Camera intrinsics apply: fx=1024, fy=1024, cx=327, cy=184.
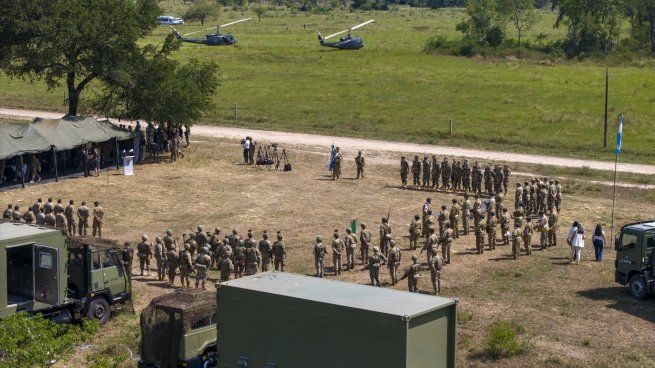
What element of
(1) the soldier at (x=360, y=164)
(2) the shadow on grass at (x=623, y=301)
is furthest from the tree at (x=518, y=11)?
(2) the shadow on grass at (x=623, y=301)

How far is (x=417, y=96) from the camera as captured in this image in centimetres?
6725

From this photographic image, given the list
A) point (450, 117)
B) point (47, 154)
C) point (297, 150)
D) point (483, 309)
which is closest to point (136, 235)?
point (47, 154)

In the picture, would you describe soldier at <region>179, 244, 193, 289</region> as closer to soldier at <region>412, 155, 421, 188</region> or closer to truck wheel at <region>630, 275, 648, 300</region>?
truck wheel at <region>630, 275, 648, 300</region>

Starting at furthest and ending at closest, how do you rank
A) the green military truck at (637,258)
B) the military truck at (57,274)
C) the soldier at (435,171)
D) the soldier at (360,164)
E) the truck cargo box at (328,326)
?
the soldier at (360,164), the soldier at (435,171), the green military truck at (637,258), the military truck at (57,274), the truck cargo box at (328,326)

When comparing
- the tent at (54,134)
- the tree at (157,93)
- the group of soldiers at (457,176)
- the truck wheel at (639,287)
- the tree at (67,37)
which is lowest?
the truck wheel at (639,287)

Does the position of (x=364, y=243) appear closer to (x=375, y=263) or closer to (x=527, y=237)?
(x=375, y=263)

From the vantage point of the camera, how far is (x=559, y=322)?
24125 millimetres

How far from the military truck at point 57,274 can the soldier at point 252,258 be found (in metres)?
3.96

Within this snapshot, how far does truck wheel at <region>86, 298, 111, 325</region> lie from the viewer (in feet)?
77.6

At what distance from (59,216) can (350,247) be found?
9036 millimetres

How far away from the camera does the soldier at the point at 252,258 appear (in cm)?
2730

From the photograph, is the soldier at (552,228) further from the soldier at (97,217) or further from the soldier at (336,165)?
the soldier at (97,217)

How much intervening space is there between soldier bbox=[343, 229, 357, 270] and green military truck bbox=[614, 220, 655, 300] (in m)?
7.31

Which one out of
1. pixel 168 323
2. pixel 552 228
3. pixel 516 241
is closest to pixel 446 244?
pixel 516 241
